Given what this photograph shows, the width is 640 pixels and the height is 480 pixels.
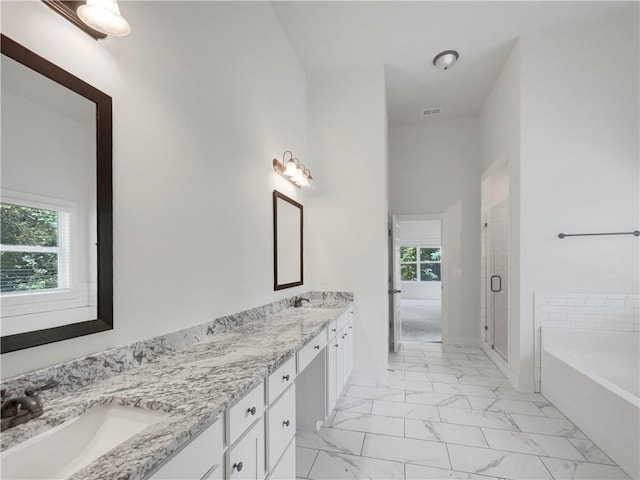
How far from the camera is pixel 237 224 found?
222 cm

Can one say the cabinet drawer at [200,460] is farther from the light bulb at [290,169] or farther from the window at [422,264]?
the window at [422,264]

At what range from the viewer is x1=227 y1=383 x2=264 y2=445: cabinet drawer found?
109 centimetres

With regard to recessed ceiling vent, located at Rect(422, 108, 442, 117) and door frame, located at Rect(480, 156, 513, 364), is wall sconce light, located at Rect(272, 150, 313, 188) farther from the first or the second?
recessed ceiling vent, located at Rect(422, 108, 442, 117)

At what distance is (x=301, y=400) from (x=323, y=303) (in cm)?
127

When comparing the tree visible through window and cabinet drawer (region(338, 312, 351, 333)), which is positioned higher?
the tree visible through window

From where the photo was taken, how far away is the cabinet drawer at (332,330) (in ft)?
8.25

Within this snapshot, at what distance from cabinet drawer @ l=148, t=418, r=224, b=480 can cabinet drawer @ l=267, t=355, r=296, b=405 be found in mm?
372

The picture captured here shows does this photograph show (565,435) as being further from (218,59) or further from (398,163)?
(398,163)

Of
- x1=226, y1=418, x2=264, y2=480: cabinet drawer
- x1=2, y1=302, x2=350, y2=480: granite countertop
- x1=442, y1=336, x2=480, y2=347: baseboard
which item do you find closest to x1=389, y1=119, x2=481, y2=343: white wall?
x1=442, y1=336, x2=480, y2=347: baseboard

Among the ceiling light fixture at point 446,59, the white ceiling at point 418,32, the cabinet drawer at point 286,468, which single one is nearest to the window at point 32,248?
the cabinet drawer at point 286,468

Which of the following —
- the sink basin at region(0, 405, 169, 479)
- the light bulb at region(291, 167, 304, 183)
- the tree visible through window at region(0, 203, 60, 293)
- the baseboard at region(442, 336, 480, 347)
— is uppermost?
the light bulb at region(291, 167, 304, 183)

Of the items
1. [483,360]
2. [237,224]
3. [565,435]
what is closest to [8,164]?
[237,224]

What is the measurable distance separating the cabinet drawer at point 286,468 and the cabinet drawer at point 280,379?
0.32m

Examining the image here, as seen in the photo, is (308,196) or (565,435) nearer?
(565,435)
